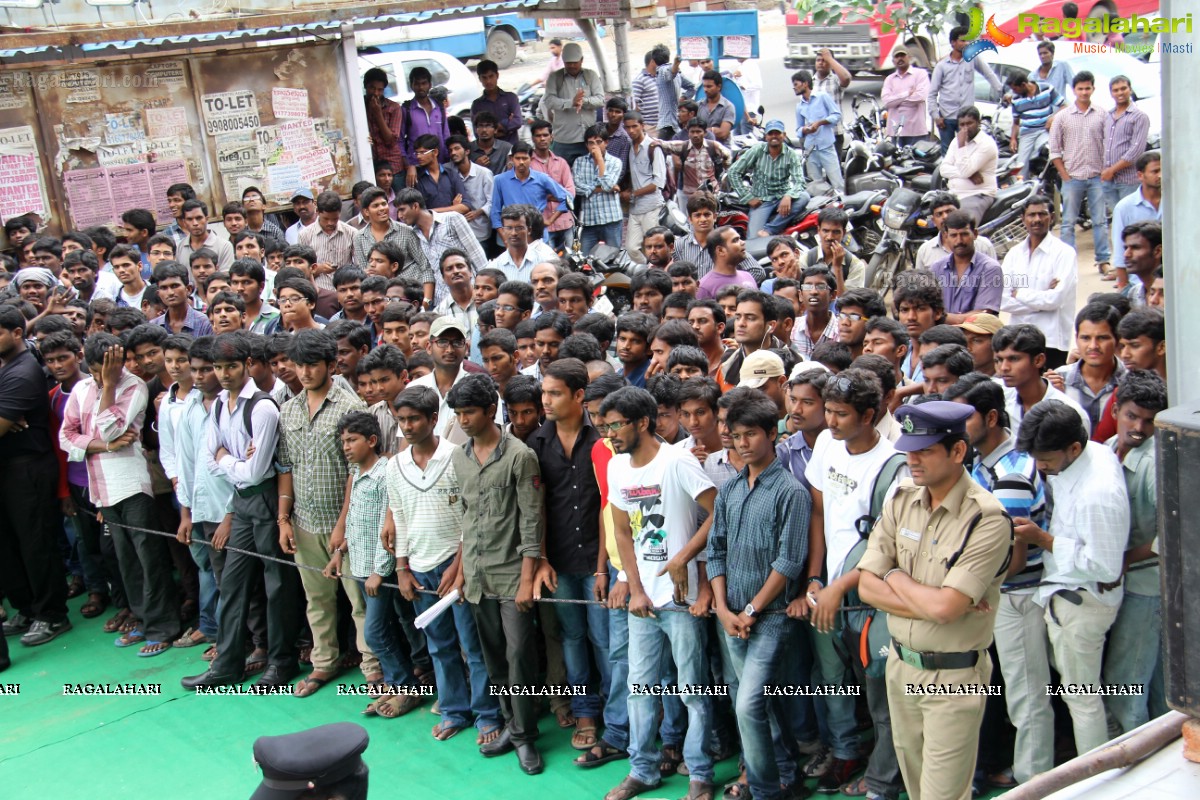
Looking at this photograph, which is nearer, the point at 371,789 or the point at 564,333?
the point at 371,789

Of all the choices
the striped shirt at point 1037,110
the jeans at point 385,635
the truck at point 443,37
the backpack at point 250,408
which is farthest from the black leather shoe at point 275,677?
the truck at point 443,37

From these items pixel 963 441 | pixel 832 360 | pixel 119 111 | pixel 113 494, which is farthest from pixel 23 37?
pixel 963 441

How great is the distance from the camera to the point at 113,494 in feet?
24.8

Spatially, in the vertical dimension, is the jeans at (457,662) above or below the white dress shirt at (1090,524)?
below

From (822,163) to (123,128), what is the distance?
24.2 feet

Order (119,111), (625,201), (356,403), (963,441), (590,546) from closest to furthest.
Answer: (963,441) < (590,546) < (356,403) < (119,111) < (625,201)

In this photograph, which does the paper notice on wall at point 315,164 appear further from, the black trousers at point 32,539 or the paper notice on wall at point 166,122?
the black trousers at point 32,539

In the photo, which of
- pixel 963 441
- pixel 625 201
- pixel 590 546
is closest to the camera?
pixel 963 441

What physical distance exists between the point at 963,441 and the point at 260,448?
398 centimetres

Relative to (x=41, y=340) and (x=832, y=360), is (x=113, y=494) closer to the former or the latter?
(x=41, y=340)

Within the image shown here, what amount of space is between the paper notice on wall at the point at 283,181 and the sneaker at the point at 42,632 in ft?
18.8

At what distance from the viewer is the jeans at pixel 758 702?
510 centimetres

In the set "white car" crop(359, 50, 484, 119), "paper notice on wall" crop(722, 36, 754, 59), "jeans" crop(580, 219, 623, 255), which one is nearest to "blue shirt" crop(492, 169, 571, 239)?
"jeans" crop(580, 219, 623, 255)

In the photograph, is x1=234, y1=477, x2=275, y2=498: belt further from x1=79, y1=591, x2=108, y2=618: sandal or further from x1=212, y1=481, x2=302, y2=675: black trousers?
x1=79, y1=591, x2=108, y2=618: sandal
